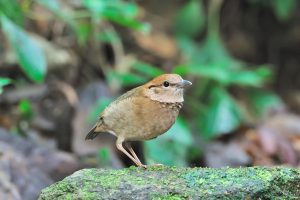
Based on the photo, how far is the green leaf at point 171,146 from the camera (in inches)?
271

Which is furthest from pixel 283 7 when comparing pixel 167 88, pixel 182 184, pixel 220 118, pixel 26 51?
pixel 182 184

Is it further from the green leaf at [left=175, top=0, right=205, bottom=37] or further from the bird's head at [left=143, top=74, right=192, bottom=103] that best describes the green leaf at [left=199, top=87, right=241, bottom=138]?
the bird's head at [left=143, top=74, right=192, bottom=103]

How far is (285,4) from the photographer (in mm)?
9320

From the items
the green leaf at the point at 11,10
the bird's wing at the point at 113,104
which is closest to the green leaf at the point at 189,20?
the green leaf at the point at 11,10

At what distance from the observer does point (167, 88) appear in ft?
13.2

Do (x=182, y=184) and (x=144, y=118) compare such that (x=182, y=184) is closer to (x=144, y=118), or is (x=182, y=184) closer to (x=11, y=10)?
(x=144, y=118)

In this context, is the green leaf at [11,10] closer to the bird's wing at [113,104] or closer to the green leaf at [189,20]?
the bird's wing at [113,104]

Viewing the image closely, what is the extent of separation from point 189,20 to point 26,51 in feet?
11.3

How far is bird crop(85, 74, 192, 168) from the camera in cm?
393

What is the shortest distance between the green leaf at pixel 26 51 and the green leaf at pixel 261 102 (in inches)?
144

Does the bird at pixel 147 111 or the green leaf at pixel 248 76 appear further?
the green leaf at pixel 248 76

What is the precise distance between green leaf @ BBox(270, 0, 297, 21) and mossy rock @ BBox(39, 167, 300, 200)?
5.96m

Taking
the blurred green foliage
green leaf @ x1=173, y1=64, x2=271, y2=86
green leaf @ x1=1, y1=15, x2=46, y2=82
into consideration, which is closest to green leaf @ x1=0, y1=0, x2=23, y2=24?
the blurred green foliage

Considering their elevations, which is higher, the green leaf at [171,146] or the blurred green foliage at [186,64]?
the blurred green foliage at [186,64]
